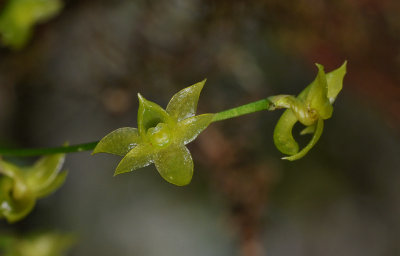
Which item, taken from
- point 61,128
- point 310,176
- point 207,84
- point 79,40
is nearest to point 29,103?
→ point 61,128

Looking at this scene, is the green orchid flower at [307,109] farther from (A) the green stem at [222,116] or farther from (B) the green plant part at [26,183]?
(B) the green plant part at [26,183]

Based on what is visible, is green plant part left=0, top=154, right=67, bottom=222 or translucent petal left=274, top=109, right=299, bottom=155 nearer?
A: translucent petal left=274, top=109, right=299, bottom=155

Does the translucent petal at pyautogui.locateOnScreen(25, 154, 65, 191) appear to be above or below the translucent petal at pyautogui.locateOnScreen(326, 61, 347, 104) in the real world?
below

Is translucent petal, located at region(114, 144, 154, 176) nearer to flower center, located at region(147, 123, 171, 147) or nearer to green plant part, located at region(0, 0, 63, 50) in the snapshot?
flower center, located at region(147, 123, 171, 147)

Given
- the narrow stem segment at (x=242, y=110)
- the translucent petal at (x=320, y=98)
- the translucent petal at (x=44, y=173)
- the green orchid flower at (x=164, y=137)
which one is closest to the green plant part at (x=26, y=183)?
the translucent petal at (x=44, y=173)

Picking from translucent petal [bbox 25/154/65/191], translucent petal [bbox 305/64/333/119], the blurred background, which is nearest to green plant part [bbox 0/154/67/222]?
translucent petal [bbox 25/154/65/191]

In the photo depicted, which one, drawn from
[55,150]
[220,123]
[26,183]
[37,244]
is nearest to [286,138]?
[55,150]

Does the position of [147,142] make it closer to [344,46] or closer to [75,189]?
[344,46]
